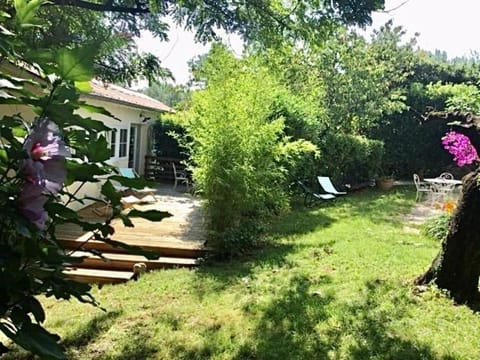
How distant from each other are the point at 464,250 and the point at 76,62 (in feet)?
15.6

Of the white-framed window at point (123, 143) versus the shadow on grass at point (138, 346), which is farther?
the white-framed window at point (123, 143)

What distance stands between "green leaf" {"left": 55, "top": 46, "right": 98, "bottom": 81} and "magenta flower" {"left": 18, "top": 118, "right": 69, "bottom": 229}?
0.41ft

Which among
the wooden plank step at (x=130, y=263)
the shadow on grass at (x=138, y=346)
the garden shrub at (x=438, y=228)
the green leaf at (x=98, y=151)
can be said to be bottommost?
the shadow on grass at (x=138, y=346)

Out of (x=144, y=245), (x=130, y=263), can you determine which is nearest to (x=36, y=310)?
(x=130, y=263)

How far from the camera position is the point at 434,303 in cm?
464

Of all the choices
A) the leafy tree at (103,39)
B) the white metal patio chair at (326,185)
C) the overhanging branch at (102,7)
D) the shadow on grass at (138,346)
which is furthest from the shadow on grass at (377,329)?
the white metal patio chair at (326,185)

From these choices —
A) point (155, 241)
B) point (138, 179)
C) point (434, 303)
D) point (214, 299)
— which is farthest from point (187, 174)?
point (138, 179)

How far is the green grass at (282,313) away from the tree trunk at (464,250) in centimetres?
21

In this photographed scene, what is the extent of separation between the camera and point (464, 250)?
15.4 ft

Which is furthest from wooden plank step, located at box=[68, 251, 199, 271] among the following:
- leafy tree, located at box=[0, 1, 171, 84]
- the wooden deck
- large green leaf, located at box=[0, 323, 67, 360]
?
large green leaf, located at box=[0, 323, 67, 360]

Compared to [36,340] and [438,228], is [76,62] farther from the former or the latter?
[438,228]

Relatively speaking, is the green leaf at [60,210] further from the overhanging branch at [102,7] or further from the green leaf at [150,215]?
the overhanging branch at [102,7]

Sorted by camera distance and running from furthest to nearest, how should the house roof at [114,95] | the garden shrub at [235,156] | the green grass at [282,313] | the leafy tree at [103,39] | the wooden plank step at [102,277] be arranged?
1. the house roof at [114,95]
2. the garden shrub at [235,156]
3. the wooden plank step at [102,277]
4. the leafy tree at [103,39]
5. the green grass at [282,313]

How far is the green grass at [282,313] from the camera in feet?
12.4
